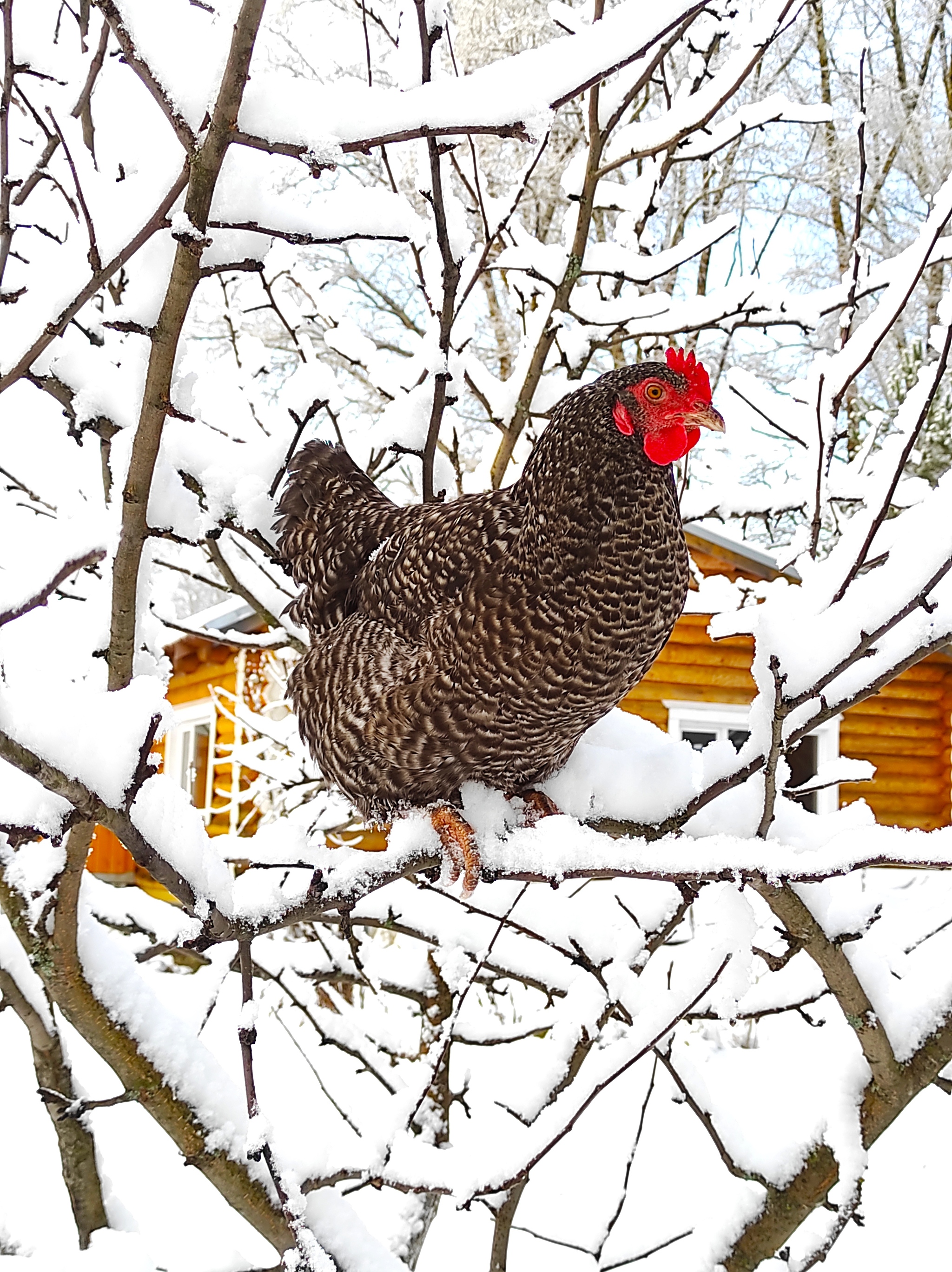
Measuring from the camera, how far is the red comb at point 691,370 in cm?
171

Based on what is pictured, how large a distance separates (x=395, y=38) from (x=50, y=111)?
1960 mm

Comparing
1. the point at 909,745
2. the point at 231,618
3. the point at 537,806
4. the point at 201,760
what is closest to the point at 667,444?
the point at 537,806

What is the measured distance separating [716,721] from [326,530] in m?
8.83

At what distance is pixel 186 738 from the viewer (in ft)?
45.9

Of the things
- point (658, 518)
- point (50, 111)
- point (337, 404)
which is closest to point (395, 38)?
point (337, 404)

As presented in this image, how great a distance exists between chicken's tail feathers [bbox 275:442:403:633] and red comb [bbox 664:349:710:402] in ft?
2.10

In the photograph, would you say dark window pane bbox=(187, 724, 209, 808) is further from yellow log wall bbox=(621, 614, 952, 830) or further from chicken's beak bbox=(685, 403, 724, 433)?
chicken's beak bbox=(685, 403, 724, 433)

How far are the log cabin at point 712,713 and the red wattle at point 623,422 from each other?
7.07 m

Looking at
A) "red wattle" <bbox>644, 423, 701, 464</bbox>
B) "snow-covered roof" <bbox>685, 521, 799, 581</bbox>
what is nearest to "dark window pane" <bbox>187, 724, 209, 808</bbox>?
"snow-covered roof" <bbox>685, 521, 799, 581</bbox>

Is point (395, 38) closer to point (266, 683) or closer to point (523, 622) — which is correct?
point (523, 622)

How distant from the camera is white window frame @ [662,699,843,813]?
10336 millimetres

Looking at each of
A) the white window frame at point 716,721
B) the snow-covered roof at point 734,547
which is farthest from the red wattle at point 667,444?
the white window frame at point 716,721

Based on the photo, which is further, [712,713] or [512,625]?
[712,713]

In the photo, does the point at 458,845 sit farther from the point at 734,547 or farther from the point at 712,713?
the point at 712,713
